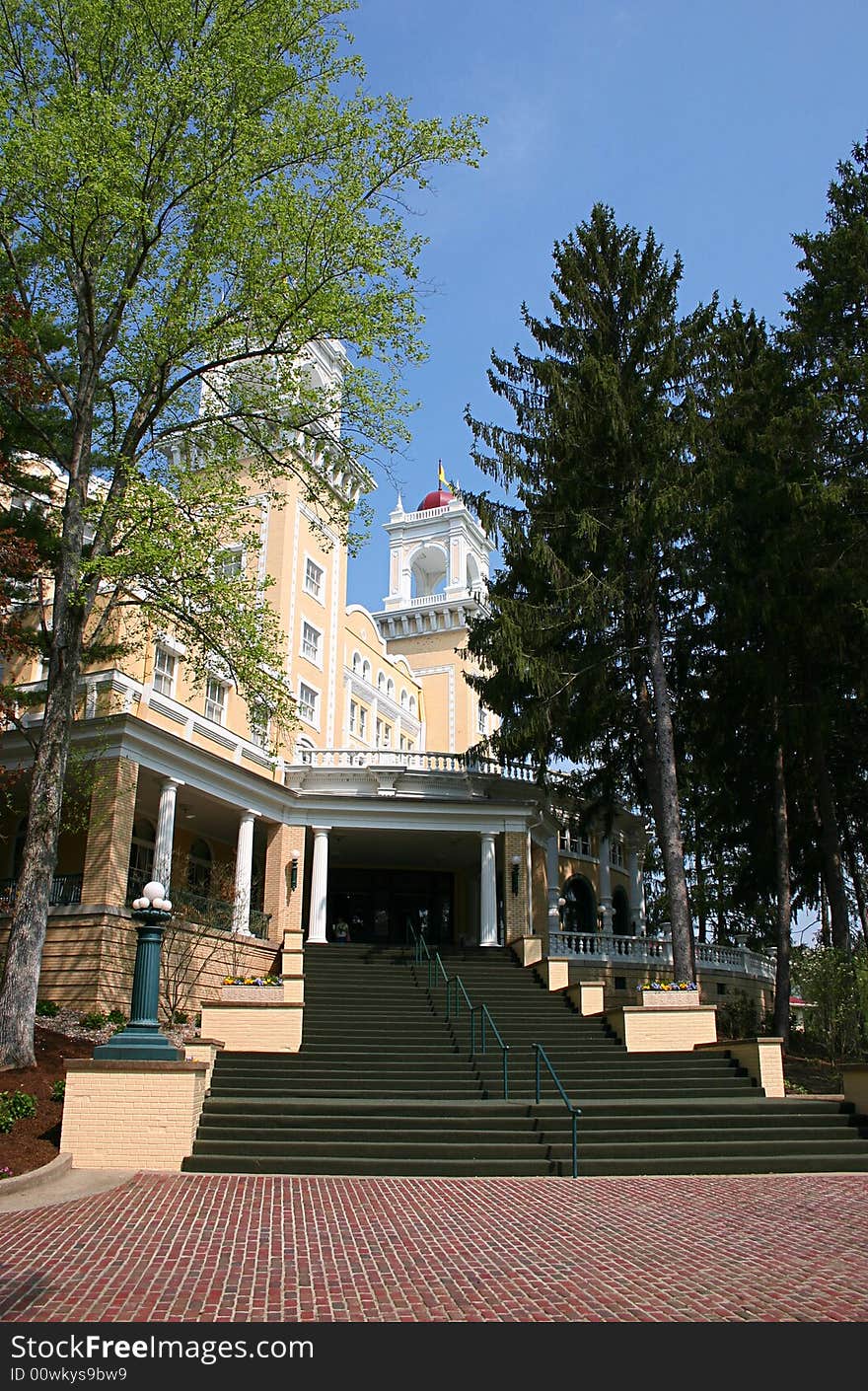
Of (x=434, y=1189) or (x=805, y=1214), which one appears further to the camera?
(x=434, y=1189)

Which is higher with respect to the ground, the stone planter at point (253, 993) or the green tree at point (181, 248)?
the green tree at point (181, 248)

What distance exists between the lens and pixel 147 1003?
11.8m

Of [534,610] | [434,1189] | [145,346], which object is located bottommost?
[434,1189]

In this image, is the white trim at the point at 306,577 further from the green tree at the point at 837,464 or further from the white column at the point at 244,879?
the green tree at the point at 837,464

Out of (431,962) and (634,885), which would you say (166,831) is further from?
(634,885)

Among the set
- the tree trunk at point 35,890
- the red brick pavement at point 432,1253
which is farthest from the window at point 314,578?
the red brick pavement at point 432,1253

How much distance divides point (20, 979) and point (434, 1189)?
6.43 meters

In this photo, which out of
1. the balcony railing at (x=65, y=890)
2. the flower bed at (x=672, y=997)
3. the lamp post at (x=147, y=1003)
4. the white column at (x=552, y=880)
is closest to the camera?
the lamp post at (x=147, y=1003)

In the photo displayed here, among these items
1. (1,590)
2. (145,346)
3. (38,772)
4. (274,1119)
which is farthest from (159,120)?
(274,1119)

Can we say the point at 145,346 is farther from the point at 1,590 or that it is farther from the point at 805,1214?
the point at 805,1214

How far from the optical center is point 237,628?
1536cm

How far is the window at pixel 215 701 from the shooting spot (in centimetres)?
2786

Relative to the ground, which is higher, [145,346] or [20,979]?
[145,346]

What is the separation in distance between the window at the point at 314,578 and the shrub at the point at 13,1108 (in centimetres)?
2361
